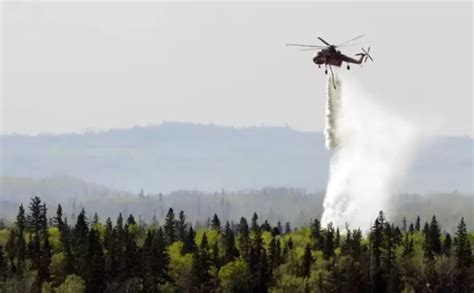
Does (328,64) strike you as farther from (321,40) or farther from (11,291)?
(11,291)

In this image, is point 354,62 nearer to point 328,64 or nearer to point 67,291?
point 328,64

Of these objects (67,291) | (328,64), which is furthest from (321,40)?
(67,291)

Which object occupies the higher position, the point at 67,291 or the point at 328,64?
the point at 328,64

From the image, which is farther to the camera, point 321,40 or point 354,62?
point 354,62

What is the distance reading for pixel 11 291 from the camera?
198 metres

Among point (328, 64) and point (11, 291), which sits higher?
point (328, 64)

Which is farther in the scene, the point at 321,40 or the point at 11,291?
the point at 11,291

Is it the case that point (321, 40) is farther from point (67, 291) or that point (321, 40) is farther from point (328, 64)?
point (67, 291)

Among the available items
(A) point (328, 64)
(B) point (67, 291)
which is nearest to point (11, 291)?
(B) point (67, 291)

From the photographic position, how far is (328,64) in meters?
188

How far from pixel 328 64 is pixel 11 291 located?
70.6m

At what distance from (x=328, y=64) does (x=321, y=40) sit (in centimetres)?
866

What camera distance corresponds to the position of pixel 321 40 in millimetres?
180750

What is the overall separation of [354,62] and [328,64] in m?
11.6
